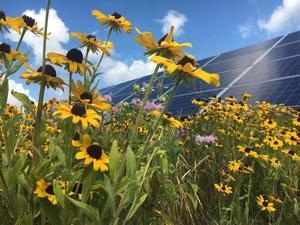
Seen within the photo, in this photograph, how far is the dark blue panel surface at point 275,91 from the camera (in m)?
11.2

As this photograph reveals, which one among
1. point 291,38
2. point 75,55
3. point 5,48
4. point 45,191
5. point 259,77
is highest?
point 5,48

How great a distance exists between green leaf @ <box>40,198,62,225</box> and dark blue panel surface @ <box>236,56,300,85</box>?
10.8 m

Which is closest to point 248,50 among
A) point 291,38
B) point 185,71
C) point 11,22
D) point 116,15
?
point 291,38

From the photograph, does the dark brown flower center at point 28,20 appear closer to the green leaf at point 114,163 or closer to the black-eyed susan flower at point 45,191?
the black-eyed susan flower at point 45,191

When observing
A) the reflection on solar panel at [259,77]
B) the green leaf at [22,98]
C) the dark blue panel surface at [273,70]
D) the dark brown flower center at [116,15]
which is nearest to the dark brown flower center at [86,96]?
the green leaf at [22,98]

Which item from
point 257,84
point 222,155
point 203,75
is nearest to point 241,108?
point 222,155

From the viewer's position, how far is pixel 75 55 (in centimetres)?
253

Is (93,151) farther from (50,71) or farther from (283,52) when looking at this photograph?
(283,52)

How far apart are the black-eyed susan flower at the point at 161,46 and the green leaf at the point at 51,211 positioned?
840mm

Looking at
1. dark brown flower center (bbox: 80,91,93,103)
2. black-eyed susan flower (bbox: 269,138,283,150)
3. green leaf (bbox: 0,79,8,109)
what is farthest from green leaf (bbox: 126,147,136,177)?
black-eyed susan flower (bbox: 269,138,283,150)

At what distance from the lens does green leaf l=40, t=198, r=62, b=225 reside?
2371 millimetres

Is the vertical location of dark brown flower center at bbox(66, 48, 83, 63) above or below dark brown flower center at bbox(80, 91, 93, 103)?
above

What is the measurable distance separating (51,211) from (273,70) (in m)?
12.5

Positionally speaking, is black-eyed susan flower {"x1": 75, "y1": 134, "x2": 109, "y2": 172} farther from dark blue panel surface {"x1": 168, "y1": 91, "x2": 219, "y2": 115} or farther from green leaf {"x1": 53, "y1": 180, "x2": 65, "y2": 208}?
dark blue panel surface {"x1": 168, "y1": 91, "x2": 219, "y2": 115}
